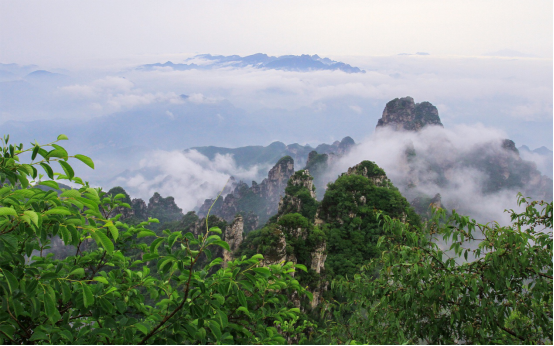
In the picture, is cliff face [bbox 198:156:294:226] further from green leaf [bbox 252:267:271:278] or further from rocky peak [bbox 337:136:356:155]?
green leaf [bbox 252:267:271:278]

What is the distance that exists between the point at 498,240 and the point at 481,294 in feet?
2.42

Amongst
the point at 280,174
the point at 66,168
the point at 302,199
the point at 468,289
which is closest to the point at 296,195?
the point at 302,199

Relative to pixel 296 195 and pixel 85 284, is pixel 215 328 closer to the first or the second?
pixel 85 284

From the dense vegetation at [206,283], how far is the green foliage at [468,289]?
17 millimetres

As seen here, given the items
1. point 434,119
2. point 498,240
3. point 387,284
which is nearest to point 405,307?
point 387,284

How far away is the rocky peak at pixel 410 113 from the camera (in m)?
97.1

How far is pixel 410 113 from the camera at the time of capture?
9781 centimetres

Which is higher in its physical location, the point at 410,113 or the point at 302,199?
the point at 410,113

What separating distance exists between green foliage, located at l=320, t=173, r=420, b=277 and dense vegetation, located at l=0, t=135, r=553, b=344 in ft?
67.2

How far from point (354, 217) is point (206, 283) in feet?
92.6

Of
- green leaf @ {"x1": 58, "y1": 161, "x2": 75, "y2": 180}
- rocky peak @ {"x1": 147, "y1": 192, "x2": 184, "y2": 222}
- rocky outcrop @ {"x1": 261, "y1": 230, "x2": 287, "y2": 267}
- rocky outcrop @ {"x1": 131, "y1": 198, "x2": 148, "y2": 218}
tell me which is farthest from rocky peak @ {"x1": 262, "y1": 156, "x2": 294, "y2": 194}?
green leaf @ {"x1": 58, "y1": 161, "x2": 75, "y2": 180}

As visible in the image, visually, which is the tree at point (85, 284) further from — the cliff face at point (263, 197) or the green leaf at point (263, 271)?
the cliff face at point (263, 197)

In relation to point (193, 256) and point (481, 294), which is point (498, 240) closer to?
point (481, 294)

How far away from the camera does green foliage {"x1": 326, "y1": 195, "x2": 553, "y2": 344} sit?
329 centimetres
